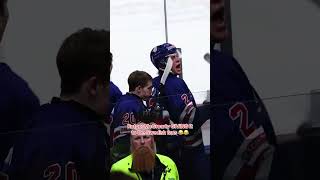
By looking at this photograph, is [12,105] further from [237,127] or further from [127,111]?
[237,127]

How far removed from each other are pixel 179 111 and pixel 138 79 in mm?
270

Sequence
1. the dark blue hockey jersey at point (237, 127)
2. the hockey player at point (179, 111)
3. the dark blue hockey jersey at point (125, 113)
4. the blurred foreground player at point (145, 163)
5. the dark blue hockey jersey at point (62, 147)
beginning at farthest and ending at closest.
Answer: the dark blue hockey jersey at point (62, 147)
the dark blue hockey jersey at point (125, 113)
the blurred foreground player at point (145, 163)
the hockey player at point (179, 111)
the dark blue hockey jersey at point (237, 127)

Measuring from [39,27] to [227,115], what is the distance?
1.16 meters

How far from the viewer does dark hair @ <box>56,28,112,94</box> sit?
10.8 ft

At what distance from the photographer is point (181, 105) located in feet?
9.44

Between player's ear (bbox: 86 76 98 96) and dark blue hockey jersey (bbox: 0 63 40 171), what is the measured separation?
0.89ft

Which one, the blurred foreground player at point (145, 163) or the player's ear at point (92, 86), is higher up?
the player's ear at point (92, 86)

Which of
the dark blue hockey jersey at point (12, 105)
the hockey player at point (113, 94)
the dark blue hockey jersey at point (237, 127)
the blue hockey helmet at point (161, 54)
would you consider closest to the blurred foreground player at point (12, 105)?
the dark blue hockey jersey at point (12, 105)

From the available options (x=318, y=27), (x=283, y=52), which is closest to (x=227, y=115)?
(x=283, y=52)

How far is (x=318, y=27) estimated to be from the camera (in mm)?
2514

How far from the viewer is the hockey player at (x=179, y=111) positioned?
9.23ft

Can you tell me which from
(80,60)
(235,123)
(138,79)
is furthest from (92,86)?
(235,123)

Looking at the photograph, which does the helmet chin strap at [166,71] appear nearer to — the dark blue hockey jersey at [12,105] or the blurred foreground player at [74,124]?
the blurred foreground player at [74,124]

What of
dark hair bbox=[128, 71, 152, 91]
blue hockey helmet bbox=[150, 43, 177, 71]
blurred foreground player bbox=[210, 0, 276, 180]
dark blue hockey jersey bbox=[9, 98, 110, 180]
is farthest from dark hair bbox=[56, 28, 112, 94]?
blurred foreground player bbox=[210, 0, 276, 180]
